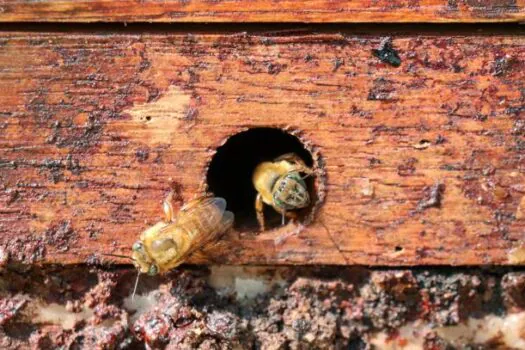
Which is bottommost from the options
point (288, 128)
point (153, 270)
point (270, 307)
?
point (270, 307)

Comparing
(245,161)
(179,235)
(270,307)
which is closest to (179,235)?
(179,235)

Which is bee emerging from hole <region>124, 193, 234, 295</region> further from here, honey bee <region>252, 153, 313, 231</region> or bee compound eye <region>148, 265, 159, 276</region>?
honey bee <region>252, 153, 313, 231</region>

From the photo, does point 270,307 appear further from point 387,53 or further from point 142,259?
point 387,53

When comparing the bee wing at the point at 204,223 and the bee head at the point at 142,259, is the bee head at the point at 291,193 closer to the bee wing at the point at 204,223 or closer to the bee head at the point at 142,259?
the bee wing at the point at 204,223

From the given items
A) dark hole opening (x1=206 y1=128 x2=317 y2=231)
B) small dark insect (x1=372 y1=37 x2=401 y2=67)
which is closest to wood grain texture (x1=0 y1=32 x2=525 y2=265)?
small dark insect (x1=372 y1=37 x2=401 y2=67)

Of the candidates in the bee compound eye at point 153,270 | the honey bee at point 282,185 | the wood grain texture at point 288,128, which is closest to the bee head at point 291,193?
the honey bee at point 282,185

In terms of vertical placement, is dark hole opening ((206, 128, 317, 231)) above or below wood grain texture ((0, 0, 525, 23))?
below
